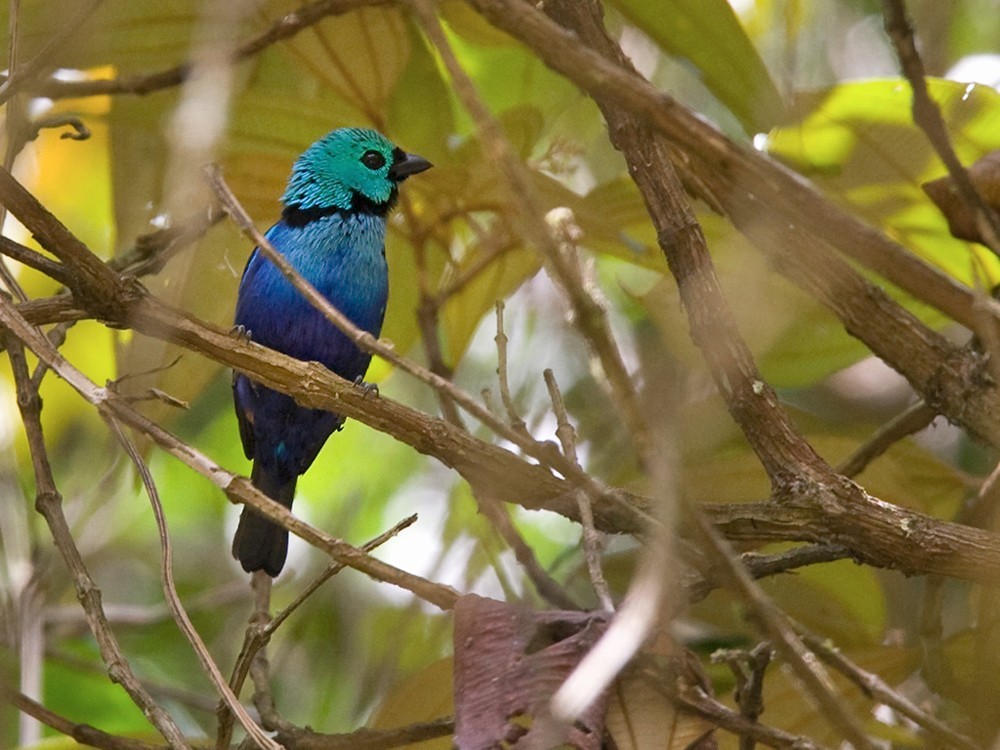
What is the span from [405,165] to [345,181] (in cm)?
33

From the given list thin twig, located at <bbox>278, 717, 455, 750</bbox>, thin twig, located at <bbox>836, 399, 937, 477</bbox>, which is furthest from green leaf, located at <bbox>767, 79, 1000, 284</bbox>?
thin twig, located at <bbox>278, 717, 455, 750</bbox>

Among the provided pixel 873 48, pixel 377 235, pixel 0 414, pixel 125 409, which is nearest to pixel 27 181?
pixel 0 414

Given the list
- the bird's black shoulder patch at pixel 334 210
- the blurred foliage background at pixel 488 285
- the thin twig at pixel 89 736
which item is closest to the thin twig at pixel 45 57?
the blurred foliage background at pixel 488 285

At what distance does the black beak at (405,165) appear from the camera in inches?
154

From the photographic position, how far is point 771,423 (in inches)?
96.8

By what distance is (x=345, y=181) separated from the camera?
423 cm

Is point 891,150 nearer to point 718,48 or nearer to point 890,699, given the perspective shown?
point 718,48

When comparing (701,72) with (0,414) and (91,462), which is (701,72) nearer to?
(0,414)

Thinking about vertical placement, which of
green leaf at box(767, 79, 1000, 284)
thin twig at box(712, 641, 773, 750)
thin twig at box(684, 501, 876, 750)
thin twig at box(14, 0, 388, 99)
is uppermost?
thin twig at box(14, 0, 388, 99)

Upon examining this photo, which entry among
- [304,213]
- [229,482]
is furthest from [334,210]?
[229,482]

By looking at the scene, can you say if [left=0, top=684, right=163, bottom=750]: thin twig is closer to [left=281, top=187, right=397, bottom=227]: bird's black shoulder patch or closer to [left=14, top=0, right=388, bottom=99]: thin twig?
[left=14, top=0, right=388, bottom=99]: thin twig

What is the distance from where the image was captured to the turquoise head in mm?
4152

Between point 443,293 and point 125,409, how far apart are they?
1.47 metres

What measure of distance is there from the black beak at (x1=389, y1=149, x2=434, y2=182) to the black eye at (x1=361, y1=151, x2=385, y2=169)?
12cm
